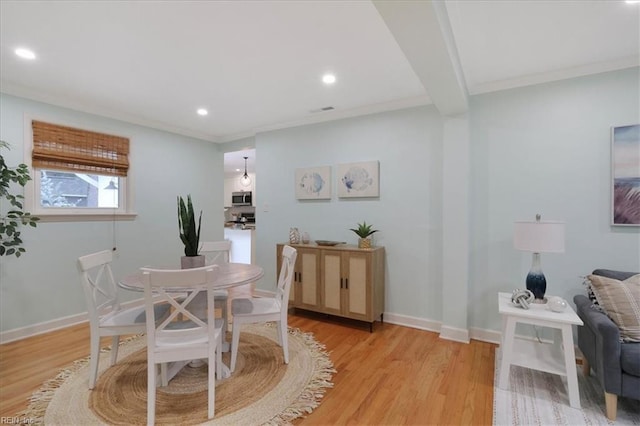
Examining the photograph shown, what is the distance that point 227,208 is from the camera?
913cm

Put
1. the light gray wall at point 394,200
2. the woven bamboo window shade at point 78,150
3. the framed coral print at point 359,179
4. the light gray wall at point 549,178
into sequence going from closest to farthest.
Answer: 1. the light gray wall at point 549,178
2. the woven bamboo window shade at point 78,150
3. the light gray wall at point 394,200
4. the framed coral print at point 359,179

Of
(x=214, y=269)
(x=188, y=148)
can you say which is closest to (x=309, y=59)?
(x=214, y=269)

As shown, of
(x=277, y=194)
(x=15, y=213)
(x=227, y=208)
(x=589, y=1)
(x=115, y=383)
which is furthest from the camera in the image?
(x=227, y=208)

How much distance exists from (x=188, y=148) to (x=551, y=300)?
4.66m

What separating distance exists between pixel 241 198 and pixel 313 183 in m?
4.90

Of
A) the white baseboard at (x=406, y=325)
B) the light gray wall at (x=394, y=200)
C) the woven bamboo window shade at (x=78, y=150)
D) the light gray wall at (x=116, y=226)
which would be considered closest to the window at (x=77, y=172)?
the woven bamboo window shade at (x=78, y=150)

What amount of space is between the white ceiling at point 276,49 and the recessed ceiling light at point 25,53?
0.14ft

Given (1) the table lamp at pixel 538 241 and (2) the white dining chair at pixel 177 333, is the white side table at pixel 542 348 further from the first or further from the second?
(2) the white dining chair at pixel 177 333

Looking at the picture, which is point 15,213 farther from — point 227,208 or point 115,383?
point 227,208

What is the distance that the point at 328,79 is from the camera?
2.77 meters

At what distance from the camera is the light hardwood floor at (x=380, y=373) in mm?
1872

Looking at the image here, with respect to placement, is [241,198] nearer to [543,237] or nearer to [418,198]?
[418,198]

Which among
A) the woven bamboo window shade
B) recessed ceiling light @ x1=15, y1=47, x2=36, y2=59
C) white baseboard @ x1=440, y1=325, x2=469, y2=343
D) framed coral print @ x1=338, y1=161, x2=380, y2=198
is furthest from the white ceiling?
white baseboard @ x1=440, y1=325, x2=469, y2=343

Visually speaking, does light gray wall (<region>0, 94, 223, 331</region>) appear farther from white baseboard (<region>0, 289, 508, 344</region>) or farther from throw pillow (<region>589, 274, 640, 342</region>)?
throw pillow (<region>589, 274, 640, 342</region>)
